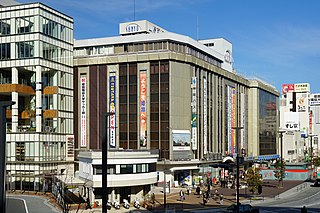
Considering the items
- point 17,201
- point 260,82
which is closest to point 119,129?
point 17,201

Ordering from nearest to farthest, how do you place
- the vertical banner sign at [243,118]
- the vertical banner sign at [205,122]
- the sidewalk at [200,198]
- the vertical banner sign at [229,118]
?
the sidewalk at [200,198] → the vertical banner sign at [205,122] → the vertical banner sign at [229,118] → the vertical banner sign at [243,118]

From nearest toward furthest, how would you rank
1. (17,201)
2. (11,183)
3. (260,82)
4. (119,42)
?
(17,201) → (11,183) → (119,42) → (260,82)

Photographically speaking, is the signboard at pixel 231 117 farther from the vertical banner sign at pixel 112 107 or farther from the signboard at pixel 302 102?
the signboard at pixel 302 102

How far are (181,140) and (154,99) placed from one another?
26.9 feet

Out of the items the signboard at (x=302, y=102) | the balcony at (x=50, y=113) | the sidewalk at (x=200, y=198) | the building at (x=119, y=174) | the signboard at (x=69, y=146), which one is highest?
the signboard at (x=302, y=102)

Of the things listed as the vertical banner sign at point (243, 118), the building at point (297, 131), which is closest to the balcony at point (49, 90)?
the vertical banner sign at point (243, 118)

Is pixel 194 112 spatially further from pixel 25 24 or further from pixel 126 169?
pixel 25 24

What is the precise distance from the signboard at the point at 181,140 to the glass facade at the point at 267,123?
46683 millimetres

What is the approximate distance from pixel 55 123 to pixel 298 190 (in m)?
41.9

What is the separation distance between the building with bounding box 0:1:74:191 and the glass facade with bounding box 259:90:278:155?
6429 cm

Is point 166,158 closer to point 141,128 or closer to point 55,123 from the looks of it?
point 141,128

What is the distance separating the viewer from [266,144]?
12519cm

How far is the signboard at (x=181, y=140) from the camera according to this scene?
74.9m

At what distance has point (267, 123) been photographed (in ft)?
413
